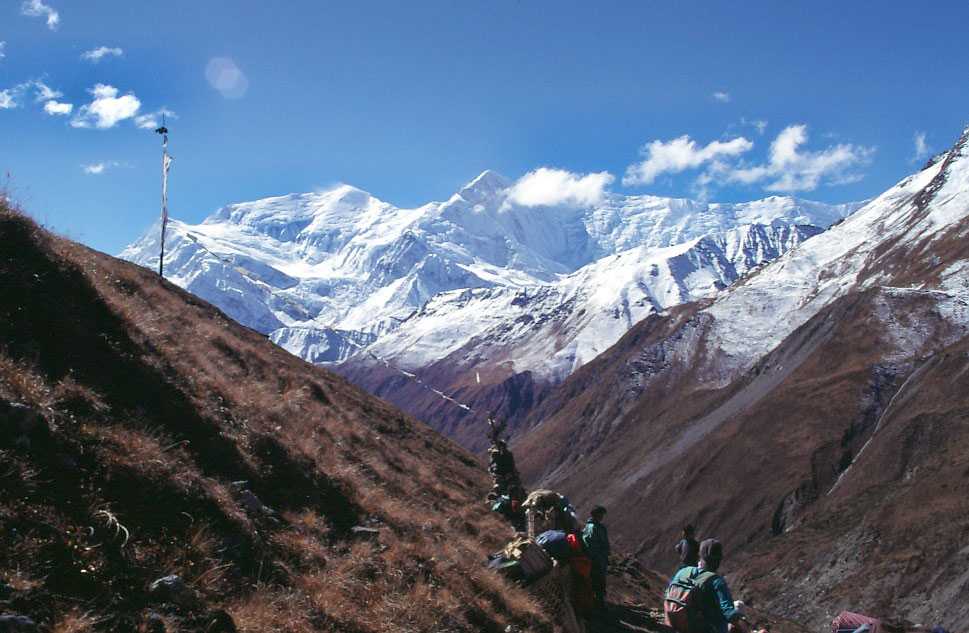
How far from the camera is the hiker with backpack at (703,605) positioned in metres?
9.35

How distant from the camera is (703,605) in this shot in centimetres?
952

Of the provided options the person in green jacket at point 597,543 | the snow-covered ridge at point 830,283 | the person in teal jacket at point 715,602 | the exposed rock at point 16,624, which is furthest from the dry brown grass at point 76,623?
the snow-covered ridge at point 830,283

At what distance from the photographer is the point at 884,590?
5728 cm

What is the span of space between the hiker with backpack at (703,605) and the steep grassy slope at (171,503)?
8.37ft

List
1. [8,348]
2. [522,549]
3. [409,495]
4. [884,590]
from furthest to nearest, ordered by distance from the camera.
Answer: [884,590], [409,495], [522,549], [8,348]

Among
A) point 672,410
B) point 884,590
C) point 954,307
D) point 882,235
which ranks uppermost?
point 882,235

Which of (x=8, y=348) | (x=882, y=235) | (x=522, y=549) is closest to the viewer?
(x=8, y=348)

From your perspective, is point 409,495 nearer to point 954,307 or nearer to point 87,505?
point 87,505

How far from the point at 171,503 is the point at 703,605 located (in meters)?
6.61

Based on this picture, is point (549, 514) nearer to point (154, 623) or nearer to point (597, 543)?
point (597, 543)

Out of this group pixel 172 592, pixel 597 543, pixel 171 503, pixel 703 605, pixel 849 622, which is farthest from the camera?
pixel 597 543

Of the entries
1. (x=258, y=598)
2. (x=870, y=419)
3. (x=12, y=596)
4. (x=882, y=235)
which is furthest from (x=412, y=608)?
(x=882, y=235)

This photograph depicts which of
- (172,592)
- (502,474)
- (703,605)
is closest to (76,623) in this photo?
(172,592)

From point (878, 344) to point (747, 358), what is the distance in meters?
46.7
